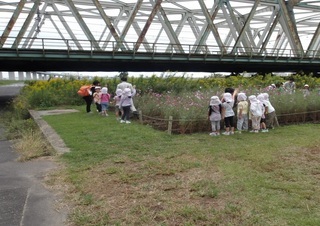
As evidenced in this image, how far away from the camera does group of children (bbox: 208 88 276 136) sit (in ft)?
30.6

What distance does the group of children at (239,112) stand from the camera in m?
9.32

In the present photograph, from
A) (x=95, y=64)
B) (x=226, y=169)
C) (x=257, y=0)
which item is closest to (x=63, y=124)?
(x=226, y=169)

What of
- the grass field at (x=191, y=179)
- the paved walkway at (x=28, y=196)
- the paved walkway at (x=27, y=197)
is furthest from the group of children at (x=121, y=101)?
the paved walkway at (x=27, y=197)

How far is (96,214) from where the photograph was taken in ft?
13.9

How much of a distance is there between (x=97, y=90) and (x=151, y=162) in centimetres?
823

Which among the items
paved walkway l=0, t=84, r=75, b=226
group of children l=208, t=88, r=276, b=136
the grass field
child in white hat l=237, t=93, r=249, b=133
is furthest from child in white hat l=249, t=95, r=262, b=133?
paved walkway l=0, t=84, r=75, b=226

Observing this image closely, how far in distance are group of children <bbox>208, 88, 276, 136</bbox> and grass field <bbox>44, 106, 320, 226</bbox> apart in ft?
1.91

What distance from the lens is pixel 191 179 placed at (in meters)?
5.48

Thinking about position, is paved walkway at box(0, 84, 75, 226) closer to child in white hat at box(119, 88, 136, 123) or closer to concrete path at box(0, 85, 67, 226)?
concrete path at box(0, 85, 67, 226)

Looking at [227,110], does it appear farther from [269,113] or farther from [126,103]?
[126,103]

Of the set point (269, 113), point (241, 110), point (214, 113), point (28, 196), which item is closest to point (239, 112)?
point (241, 110)

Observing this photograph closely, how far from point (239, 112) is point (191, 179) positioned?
456cm

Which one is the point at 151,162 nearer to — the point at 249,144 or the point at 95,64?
the point at 249,144

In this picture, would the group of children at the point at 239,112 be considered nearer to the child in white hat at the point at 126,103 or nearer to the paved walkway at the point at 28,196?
the child in white hat at the point at 126,103
